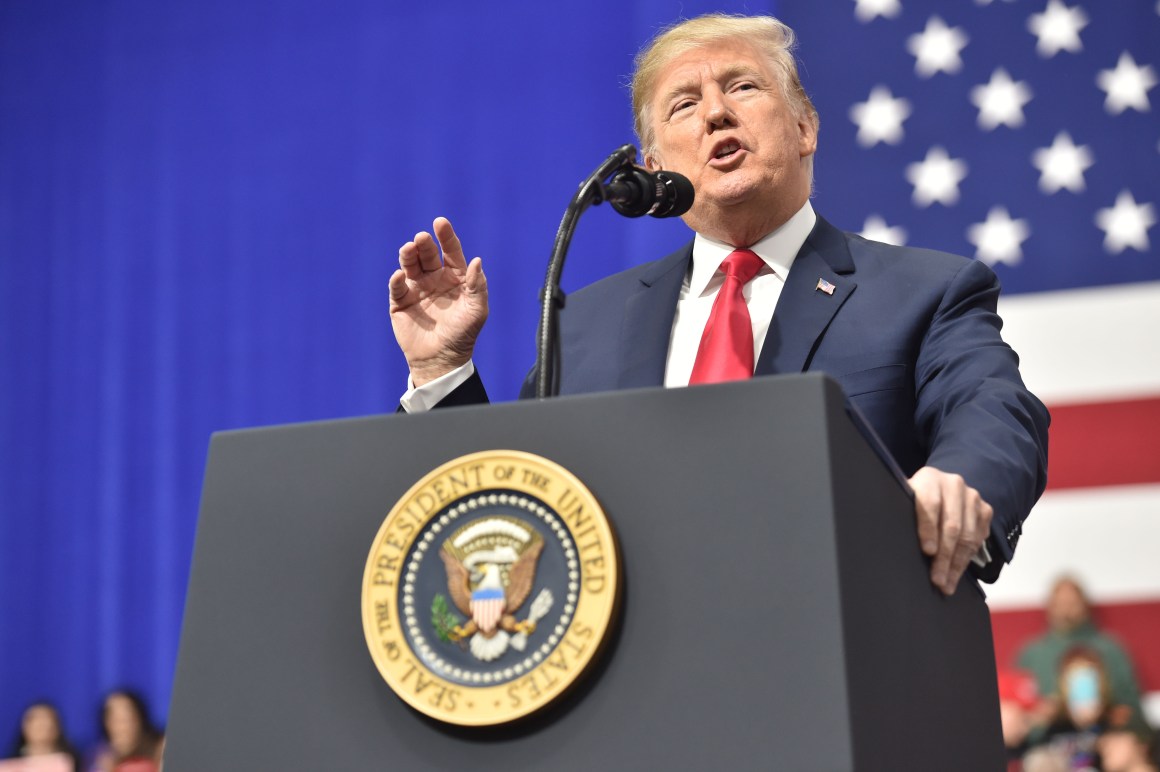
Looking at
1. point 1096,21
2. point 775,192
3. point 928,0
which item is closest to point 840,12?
point 928,0

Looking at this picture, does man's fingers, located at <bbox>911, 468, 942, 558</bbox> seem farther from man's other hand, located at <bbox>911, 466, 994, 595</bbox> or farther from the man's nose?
the man's nose

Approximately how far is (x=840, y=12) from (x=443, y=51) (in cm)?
154

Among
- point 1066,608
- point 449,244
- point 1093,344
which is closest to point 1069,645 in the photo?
point 1066,608

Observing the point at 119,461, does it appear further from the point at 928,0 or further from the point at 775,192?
the point at 775,192

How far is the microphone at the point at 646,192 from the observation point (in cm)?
→ 128

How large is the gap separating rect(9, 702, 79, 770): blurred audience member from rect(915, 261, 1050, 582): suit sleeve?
4.79 meters

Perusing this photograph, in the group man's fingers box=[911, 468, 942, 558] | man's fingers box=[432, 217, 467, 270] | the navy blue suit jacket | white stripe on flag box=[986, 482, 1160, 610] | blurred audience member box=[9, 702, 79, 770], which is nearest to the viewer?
man's fingers box=[911, 468, 942, 558]

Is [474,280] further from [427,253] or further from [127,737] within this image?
[127,737]

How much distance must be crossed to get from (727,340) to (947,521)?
0.55 metres

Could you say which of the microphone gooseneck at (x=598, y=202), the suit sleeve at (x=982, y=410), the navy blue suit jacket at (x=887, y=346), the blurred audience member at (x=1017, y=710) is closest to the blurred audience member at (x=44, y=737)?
the blurred audience member at (x=1017, y=710)

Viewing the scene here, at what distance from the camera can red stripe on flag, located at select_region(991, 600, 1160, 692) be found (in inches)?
170

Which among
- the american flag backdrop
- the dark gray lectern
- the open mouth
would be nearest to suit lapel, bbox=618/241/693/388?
the open mouth

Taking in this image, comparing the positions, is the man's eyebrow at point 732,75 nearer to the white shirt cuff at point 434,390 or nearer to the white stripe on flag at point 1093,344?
the white shirt cuff at point 434,390

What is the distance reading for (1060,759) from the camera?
13.8 feet
